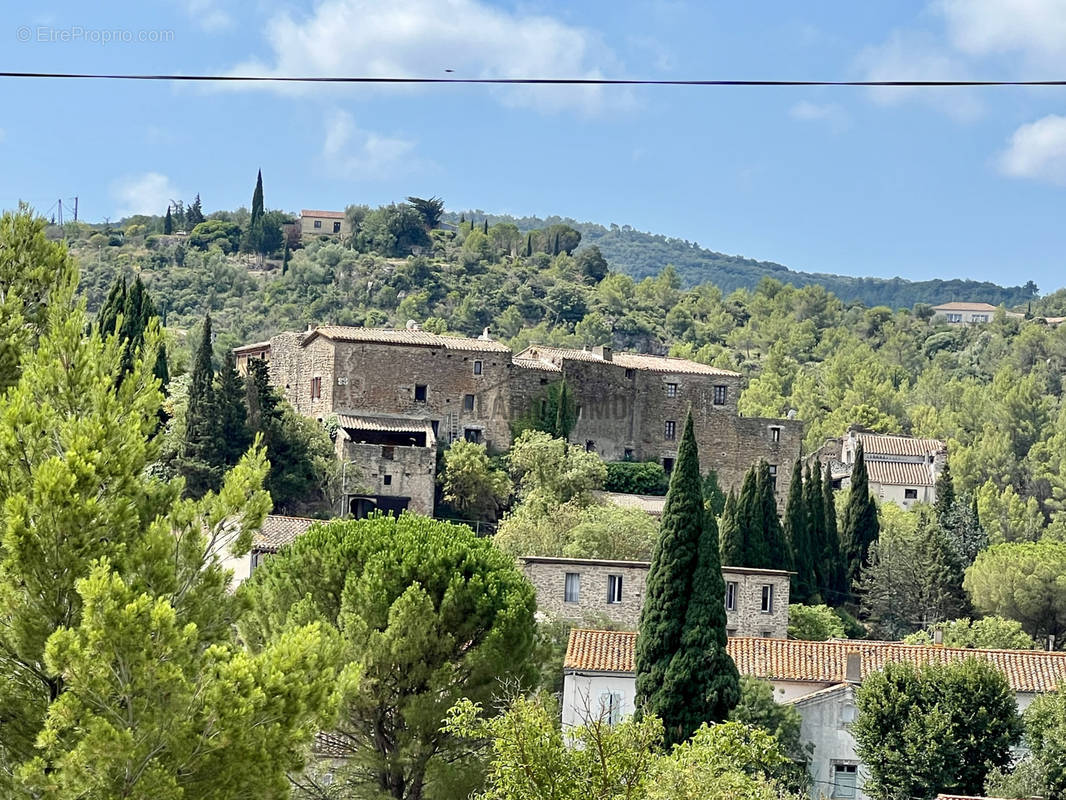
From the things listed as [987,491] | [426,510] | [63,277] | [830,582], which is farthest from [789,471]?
[63,277]

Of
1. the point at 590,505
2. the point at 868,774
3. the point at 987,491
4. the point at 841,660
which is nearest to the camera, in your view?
the point at 868,774

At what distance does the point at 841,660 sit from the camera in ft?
131

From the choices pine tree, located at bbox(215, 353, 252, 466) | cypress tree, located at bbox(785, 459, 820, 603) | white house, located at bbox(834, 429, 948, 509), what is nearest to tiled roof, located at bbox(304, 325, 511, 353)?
pine tree, located at bbox(215, 353, 252, 466)

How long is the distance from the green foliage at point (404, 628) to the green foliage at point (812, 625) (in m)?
17.3

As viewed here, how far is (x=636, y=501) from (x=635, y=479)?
2.30 metres

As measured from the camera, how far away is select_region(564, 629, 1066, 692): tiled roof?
3838 centimetres

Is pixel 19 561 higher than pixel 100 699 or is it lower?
higher

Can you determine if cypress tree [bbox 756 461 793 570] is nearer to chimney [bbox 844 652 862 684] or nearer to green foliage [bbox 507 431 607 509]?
green foliage [bbox 507 431 607 509]

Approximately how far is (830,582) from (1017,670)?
55.7 ft

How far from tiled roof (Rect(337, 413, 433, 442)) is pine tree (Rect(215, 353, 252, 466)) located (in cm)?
495

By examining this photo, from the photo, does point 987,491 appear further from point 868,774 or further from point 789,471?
point 868,774

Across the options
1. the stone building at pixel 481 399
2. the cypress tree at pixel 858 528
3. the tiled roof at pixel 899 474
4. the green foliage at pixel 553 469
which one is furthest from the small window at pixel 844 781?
the tiled roof at pixel 899 474

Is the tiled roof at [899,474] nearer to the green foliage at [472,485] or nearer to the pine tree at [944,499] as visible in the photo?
the pine tree at [944,499]

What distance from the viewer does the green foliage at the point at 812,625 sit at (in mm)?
48344
